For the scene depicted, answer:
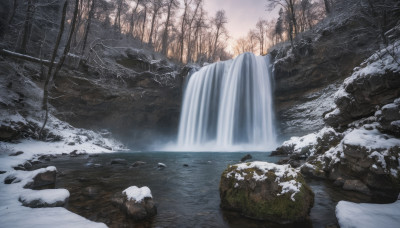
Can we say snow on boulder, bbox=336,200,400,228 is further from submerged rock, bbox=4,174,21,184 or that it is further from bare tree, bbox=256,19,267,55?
bare tree, bbox=256,19,267,55

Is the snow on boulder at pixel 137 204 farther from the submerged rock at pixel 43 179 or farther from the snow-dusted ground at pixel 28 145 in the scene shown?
the submerged rock at pixel 43 179

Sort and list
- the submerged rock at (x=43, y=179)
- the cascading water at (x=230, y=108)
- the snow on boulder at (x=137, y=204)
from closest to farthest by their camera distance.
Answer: the snow on boulder at (x=137, y=204)
the submerged rock at (x=43, y=179)
the cascading water at (x=230, y=108)

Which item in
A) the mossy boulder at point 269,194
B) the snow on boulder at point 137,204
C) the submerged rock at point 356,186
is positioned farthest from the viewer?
the submerged rock at point 356,186

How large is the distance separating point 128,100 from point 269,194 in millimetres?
20439

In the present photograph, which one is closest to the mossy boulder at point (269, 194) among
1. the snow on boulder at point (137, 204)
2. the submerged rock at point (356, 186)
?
the snow on boulder at point (137, 204)

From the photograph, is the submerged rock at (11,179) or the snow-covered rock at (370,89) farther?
the snow-covered rock at (370,89)

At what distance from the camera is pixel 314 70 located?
54.6 ft

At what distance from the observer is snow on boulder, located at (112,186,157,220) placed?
3240 mm

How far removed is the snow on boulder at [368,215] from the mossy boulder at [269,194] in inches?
19.7

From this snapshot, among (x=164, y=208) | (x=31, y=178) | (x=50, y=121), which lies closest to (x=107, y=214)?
(x=164, y=208)

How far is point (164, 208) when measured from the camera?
3863mm

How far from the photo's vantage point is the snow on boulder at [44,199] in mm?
3326

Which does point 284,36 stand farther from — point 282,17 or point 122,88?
point 122,88

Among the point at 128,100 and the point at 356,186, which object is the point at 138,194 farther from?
the point at 128,100
